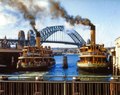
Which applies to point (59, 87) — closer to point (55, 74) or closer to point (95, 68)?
point (55, 74)

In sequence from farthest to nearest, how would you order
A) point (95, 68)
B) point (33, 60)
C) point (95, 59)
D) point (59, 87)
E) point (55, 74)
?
1. point (33, 60)
2. point (95, 59)
3. point (95, 68)
4. point (55, 74)
5. point (59, 87)

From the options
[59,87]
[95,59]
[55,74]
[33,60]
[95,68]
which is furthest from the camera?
[33,60]

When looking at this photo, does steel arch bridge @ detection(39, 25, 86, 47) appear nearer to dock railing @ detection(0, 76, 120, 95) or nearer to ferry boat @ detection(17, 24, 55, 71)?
ferry boat @ detection(17, 24, 55, 71)

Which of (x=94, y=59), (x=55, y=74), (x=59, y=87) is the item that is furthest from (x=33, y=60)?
(x=59, y=87)

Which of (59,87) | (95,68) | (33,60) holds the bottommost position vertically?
(95,68)

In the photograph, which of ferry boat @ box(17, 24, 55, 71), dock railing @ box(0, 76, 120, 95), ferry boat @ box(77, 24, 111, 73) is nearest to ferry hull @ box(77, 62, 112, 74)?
ferry boat @ box(77, 24, 111, 73)

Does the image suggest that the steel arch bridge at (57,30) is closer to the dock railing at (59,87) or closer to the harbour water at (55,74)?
the harbour water at (55,74)

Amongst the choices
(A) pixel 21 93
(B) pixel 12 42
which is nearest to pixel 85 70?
(B) pixel 12 42

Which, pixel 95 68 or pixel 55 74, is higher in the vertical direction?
pixel 95 68

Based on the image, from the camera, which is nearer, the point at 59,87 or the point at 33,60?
the point at 59,87
